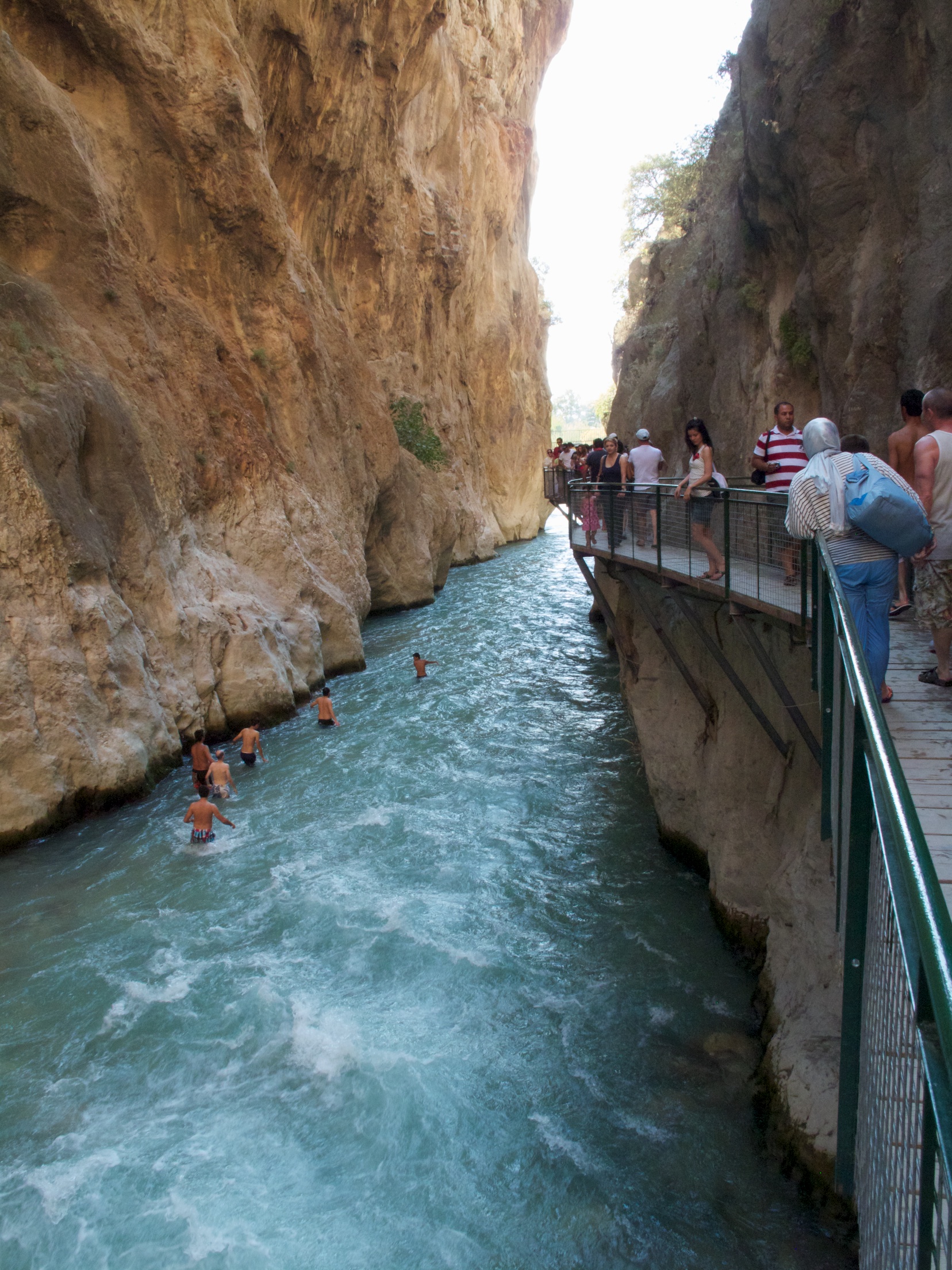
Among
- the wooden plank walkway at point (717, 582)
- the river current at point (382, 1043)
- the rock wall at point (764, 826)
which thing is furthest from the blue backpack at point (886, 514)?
the river current at point (382, 1043)

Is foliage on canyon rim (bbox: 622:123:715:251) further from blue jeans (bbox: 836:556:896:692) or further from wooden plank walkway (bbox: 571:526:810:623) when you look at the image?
blue jeans (bbox: 836:556:896:692)

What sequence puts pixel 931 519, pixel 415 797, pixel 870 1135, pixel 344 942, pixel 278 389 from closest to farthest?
1. pixel 870 1135
2. pixel 931 519
3. pixel 344 942
4. pixel 415 797
5. pixel 278 389

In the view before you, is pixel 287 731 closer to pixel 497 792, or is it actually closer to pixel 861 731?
pixel 497 792

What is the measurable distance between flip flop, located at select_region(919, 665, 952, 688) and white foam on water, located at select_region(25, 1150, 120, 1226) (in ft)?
20.2

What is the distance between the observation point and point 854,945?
3277 millimetres

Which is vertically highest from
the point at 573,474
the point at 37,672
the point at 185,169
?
the point at 185,169

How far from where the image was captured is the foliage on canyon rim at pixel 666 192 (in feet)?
92.9

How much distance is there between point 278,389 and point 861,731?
20.0m

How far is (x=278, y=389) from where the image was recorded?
69.1 ft

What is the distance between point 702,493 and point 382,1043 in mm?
5671

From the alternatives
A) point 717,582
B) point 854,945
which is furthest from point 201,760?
point 854,945

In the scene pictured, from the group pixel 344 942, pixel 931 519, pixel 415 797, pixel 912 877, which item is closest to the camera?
pixel 912 877

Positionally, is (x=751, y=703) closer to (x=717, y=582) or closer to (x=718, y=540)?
(x=717, y=582)

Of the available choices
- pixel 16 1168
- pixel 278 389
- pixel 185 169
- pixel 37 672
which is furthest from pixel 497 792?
pixel 185 169
